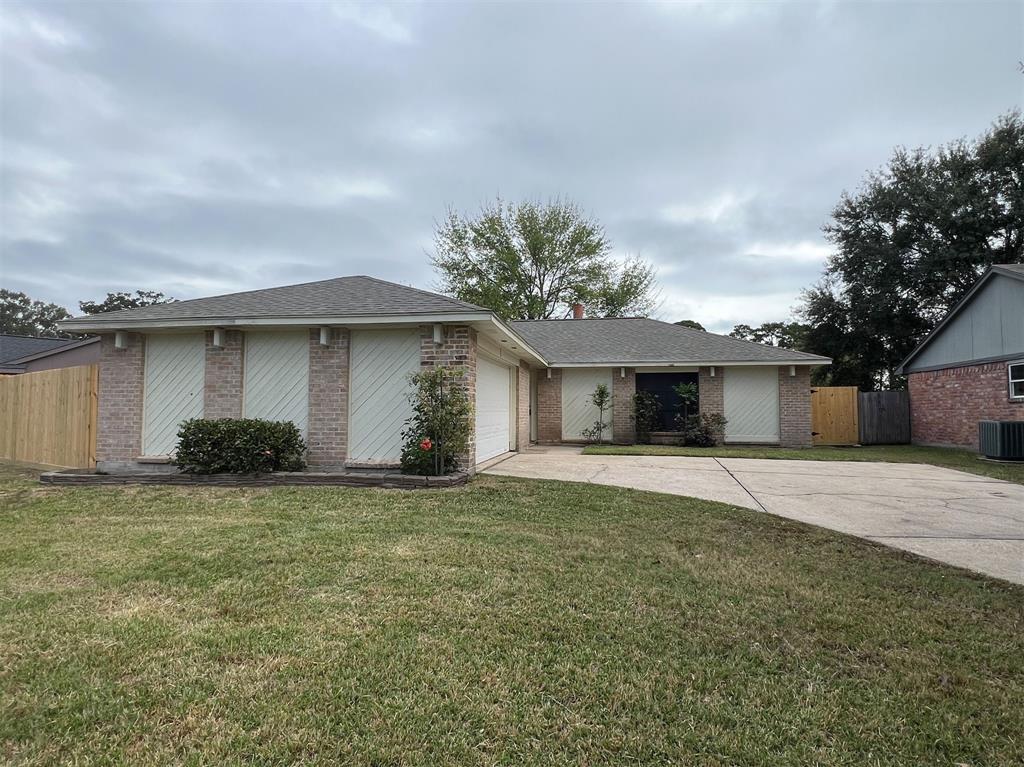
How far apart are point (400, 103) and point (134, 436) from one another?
27.1ft

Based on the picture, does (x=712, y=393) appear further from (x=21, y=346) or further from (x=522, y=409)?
(x=21, y=346)

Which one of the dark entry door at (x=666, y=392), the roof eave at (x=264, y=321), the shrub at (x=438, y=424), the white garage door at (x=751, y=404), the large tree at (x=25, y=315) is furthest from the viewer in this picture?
the large tree at (x=25, y=315)

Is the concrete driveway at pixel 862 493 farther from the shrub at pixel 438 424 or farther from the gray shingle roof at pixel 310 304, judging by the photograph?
the gray shingle roof at pixel 310 304

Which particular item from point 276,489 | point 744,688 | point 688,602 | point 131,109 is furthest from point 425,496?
point 131,109

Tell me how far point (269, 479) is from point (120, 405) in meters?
3.57

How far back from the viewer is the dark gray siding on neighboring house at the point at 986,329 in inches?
508

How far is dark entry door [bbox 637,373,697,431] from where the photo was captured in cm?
1544

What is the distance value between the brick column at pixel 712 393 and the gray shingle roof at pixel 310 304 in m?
9.37

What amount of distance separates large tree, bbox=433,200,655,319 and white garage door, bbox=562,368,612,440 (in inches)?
587

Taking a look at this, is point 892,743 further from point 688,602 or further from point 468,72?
point 468,72

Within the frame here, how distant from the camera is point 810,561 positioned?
159 inches

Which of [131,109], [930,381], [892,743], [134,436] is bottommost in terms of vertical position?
[892,743]

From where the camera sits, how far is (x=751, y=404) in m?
14.7

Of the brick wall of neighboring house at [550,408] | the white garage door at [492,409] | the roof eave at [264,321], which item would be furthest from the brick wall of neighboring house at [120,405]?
the brick wall of neighboring house at [550,408]
